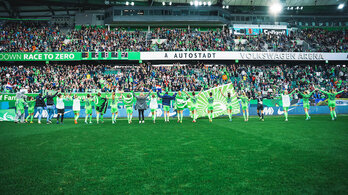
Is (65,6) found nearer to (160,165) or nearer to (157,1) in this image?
(157,1)

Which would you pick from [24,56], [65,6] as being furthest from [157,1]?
[24,56]

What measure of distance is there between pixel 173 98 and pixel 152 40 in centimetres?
2279

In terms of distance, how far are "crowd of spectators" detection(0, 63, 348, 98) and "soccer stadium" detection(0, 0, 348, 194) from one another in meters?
0.24

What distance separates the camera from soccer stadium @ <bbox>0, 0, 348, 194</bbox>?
415cm

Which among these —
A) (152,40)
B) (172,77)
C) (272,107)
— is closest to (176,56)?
(172,77)

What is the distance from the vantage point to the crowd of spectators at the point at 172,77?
92.2ft

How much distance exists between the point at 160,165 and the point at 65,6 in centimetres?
4976

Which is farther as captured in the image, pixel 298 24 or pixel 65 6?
pixel 298 24

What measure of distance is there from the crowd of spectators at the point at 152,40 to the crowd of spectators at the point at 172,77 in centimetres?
306

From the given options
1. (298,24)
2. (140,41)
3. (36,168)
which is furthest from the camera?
(298,24)

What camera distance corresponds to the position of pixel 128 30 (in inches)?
1604

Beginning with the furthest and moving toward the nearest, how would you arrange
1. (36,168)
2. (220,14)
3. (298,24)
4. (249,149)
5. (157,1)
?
(298,24) < (157,1) < (220,14) < (249,149) < (36,168)

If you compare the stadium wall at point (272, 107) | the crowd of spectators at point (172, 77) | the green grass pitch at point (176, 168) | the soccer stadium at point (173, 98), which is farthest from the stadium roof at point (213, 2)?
the green grass pitch at point (176, 168)

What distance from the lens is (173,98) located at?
1669 centimetres
